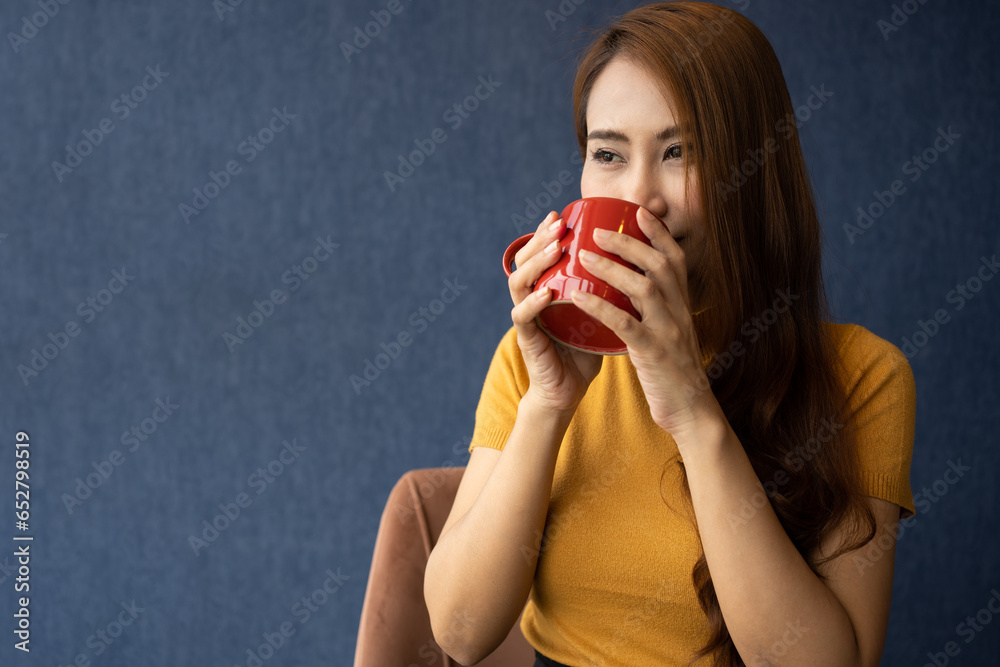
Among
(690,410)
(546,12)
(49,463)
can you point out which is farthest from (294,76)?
(690,410)

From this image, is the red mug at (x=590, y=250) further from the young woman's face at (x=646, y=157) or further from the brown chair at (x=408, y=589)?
the brown chair at (x=408, y=589)

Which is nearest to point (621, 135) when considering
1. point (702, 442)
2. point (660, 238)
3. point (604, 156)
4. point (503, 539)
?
point (604, 156)

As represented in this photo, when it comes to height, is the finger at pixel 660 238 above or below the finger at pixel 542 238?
above

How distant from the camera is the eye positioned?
802mm

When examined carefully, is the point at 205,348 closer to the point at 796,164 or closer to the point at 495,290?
the point at 495,290

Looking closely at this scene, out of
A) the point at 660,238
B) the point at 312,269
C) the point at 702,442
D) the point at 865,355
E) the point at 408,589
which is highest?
the point at 865,355

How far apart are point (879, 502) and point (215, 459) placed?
146cm

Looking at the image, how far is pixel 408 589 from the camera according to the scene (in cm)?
98

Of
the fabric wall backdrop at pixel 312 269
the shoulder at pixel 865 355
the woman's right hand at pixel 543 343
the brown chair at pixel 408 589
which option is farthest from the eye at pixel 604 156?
the fabric wall backdrop at pixel 312 269

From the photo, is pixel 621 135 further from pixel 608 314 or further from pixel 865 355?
pixel 865 355

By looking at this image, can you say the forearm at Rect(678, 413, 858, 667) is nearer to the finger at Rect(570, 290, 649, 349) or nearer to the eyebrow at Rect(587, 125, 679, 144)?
the finger at Rect(570, 290, 649, 349)

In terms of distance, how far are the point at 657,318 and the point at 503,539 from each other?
12.5 inches

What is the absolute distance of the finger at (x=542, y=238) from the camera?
660mm

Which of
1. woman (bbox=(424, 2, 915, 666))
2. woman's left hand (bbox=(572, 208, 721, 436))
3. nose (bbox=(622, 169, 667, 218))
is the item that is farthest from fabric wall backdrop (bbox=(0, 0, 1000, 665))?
woman's left hand (bbox=(572, 208, 721, 436))
